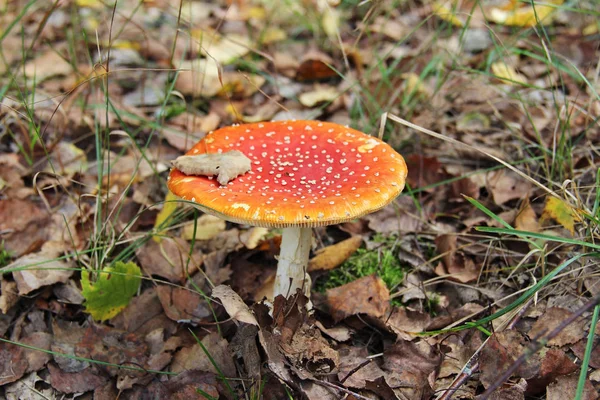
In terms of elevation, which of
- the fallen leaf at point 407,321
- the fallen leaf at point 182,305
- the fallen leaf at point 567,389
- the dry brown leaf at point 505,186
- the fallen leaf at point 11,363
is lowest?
the fallen leaf at point 11,363

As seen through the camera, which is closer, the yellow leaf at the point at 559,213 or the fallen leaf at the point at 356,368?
the fallen leaf at the point at 356,368

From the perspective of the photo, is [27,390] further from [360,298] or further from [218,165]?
[360,298]

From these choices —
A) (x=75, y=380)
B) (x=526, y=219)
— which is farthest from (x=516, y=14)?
(x=75, y=380)

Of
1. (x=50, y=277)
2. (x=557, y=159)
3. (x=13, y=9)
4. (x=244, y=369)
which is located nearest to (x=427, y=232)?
(x=557, y=159)

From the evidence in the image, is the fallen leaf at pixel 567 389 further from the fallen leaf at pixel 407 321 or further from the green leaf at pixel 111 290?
the green leaf at pixel 111 290

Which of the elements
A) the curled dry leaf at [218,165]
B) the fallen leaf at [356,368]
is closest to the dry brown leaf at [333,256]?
the fallen leaf at [356,368]

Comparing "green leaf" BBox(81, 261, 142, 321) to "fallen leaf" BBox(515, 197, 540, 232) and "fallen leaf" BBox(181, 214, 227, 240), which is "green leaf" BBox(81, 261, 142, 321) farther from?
"fallen leaf" BBox(515, 197, 540, 232)

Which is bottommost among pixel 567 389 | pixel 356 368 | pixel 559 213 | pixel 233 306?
pixel 356 368
